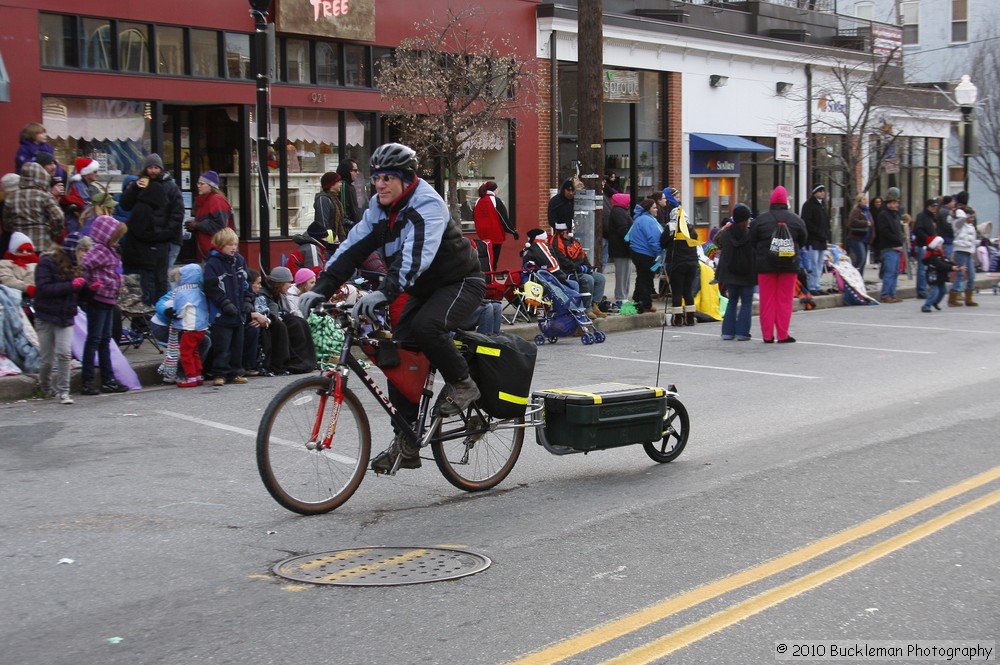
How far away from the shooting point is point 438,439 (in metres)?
7.17

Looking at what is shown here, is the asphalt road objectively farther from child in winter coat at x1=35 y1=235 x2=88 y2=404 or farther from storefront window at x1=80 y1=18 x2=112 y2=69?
storefront window at x1=80 y1=18 x2=112 y2=69

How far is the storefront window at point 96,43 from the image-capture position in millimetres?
17219

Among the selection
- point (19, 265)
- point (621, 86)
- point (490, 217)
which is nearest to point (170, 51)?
point (490, 217)

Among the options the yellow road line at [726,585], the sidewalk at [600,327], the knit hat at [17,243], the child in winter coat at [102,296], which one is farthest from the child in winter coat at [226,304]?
the yellow road line at [726,585]

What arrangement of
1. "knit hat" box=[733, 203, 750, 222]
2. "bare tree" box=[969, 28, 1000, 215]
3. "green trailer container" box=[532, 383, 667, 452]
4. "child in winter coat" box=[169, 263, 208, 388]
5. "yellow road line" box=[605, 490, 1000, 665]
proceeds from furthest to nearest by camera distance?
"bare tree" box=[969, 28, 1000, 215], "knit hat" box=[733, 203, 750, 222], "child in winter coat" box=[169, 263, 208, 388], "green trailer container" box=[532, 383, 667, 452], "yellow road line" box=[605, 490, 1000, 665]

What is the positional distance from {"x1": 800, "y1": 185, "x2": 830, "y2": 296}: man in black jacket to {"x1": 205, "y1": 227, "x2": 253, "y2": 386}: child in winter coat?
12.5 meters

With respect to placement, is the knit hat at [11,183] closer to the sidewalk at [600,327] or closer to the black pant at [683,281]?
the sidewalk at [600,327]

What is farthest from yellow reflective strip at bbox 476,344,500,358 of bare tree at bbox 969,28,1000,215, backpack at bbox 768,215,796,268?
bare tree at bbox 969,28,1000,215

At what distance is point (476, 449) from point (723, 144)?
75.7 ft

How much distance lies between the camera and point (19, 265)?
12.5 m

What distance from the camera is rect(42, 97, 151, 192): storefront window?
16.9 metres

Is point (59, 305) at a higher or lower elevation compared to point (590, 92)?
lower

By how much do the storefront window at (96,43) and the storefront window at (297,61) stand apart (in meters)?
3.22

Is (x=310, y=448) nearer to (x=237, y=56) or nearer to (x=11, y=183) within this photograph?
(x=11, y=183)
